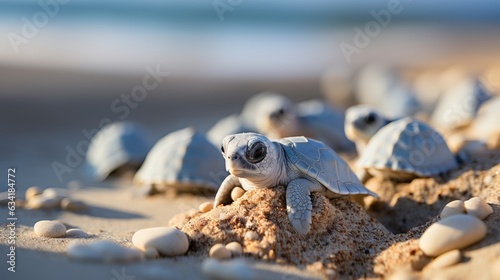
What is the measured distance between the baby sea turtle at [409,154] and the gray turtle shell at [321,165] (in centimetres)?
72

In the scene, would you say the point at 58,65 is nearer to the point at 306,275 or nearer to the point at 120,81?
the point at 120,81

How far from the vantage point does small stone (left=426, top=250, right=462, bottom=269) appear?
285 cm

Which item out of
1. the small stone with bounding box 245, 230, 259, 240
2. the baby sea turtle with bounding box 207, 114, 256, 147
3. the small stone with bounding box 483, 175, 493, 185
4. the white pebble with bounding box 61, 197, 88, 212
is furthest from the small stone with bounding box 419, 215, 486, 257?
the baby sea turtle with bounding box 207, 114, 256, 147

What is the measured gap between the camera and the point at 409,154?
14.7ft

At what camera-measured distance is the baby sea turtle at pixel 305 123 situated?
707 centimetres

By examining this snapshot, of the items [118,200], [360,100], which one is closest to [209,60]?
[360,100]

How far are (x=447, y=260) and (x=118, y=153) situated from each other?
5.00m

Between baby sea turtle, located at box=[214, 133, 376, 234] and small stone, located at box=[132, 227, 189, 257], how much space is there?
1.76 ft

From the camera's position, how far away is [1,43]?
23250mm

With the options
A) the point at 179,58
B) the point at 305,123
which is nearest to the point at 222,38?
the point at 179,58

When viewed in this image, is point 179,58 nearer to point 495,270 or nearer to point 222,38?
point 222,38

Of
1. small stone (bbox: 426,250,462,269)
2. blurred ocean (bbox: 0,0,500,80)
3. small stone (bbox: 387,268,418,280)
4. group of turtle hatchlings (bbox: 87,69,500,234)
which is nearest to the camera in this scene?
small stone (bbox: 387,268,418,280)

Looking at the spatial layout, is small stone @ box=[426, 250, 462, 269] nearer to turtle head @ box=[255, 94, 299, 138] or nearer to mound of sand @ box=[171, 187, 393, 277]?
mound of sand @ box=[171, 187, 393, 277]

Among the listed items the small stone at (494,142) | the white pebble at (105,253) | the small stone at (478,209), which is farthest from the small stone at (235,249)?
the small stone at (494,142)
